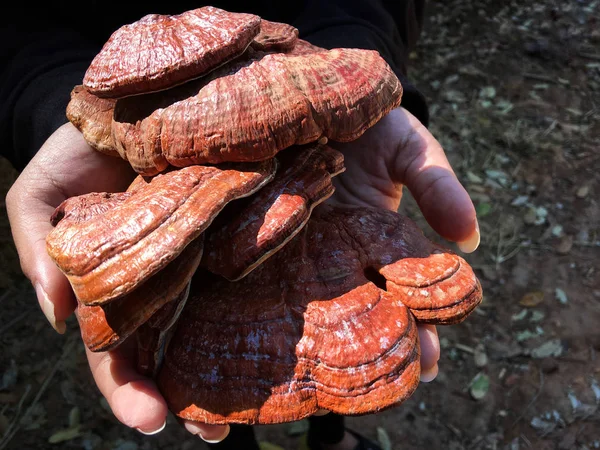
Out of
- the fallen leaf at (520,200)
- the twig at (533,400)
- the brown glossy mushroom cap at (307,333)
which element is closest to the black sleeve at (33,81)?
the brown glossy mushroom cap at (307,333)

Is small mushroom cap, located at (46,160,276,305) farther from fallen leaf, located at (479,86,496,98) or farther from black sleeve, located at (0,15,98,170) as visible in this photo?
fallen leaf, located at (479,86,496,98)

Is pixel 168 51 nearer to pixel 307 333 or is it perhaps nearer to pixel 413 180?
pixel 307 333

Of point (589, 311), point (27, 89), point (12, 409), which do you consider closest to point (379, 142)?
point (27, 89)

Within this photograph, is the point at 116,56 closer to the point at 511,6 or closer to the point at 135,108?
the point at 135,108

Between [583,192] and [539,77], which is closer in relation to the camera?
[583,192]

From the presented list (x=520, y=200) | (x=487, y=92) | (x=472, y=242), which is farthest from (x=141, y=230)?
(x=487, y=92)

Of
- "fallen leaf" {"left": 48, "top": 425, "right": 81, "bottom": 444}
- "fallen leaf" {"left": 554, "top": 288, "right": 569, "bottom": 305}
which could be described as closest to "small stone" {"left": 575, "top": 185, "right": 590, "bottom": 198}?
"fallen leaf" {"left": 554, "top": 288, "right": 569, "bottom": 305}

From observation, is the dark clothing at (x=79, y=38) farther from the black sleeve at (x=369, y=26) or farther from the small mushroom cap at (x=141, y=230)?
the small mushroom cap at (x=141, y=230)
